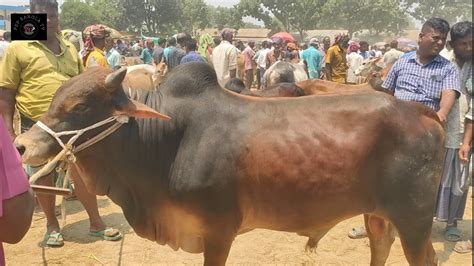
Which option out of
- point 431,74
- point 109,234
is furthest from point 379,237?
point 109,234

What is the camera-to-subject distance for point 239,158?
2723 millimetres

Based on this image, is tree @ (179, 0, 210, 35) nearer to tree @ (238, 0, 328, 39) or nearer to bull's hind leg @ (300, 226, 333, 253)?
tree @ (238, 0, 328, 39)

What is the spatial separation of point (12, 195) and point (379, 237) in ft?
9.39

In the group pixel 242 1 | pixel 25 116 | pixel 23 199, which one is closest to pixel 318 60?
pixel 25 116

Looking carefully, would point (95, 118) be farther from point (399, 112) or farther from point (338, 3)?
point (338, 3)

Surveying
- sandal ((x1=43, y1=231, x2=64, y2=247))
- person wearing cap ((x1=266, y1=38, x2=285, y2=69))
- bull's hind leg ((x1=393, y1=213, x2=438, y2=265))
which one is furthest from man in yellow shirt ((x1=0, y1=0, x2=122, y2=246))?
person wearing cap ((x1=266, y1=38, x2=285, y2=69))

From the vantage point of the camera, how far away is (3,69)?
379 cm

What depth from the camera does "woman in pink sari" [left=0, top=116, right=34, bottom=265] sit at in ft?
4.25

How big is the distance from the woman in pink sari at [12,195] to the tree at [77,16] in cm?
5969

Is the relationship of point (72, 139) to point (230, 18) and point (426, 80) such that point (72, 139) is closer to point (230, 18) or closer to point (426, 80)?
point (426, 80)

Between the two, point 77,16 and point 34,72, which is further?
point 77,16

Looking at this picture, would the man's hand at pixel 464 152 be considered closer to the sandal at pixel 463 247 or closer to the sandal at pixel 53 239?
the sandal at pixel 463 247

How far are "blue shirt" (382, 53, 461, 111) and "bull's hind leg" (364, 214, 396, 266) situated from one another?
3.97 feet

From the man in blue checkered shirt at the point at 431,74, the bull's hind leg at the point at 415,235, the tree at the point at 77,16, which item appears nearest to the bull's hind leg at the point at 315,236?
the bull's hind leg at the point at 415,235
